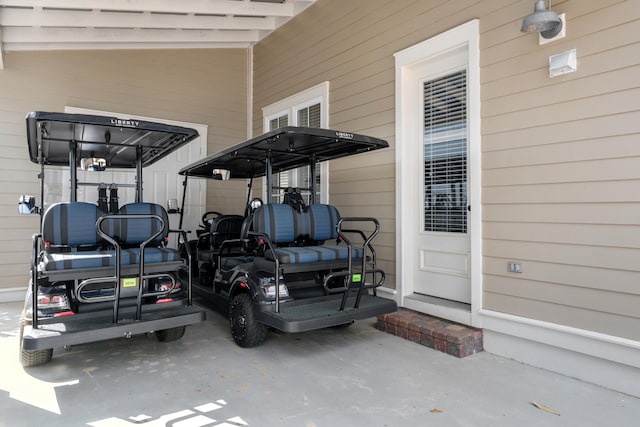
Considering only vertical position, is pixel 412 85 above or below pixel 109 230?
above

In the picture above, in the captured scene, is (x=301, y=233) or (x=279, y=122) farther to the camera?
Answer: (x=279, y=122)

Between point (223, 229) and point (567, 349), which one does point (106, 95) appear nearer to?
point (223, 229)

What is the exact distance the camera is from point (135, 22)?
18.2 ft

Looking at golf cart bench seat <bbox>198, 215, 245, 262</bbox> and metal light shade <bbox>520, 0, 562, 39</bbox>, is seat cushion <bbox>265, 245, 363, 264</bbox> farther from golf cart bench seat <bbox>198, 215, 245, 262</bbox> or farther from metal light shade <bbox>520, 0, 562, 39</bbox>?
metal light shade <bbox>520, 0, 562, 39</bbox>

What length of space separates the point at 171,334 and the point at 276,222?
4.74 ft

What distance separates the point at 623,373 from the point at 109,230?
13.8ft

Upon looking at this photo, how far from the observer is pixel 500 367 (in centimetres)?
323

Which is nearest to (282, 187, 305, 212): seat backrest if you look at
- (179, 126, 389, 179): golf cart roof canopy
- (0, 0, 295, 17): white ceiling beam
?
(179, 126, 389, 179): golf cart roof canopy

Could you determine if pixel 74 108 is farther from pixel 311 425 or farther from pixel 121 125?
pixel 311 425

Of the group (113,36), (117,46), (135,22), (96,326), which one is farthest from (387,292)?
(117,46)

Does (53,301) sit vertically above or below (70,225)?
below

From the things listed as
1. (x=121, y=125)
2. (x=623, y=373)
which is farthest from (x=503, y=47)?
(x=121, y=125)

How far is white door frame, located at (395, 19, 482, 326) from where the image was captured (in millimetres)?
3682

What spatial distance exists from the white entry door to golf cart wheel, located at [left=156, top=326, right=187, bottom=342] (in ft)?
8.22
